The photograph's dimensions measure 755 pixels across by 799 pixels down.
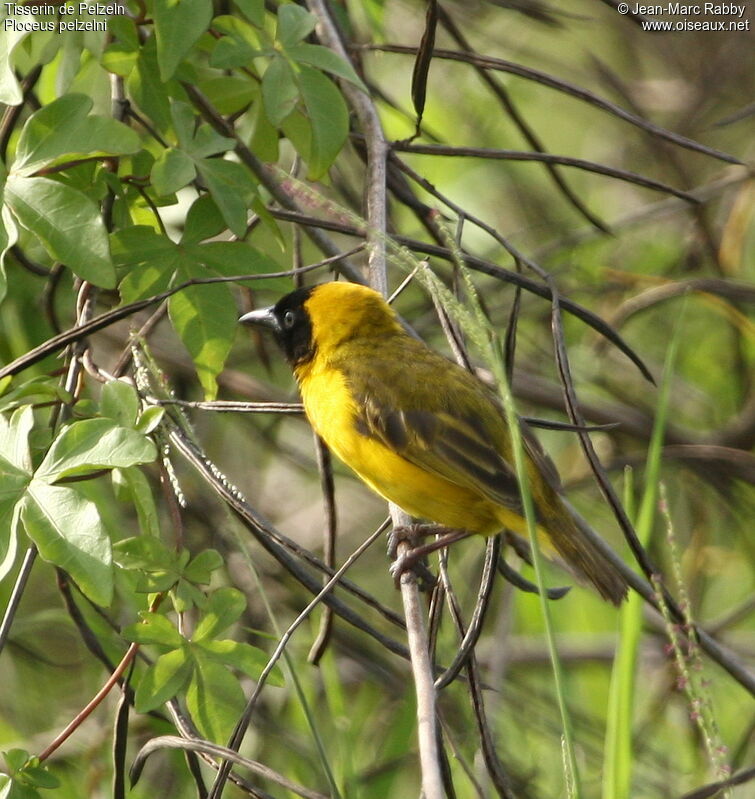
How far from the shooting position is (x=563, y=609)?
5180 millimetres

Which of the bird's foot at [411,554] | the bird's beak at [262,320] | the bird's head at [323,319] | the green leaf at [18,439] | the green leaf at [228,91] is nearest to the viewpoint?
the green leaf at [18,439]

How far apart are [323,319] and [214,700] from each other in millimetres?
1758

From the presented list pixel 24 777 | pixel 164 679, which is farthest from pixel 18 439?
pixel 24 777

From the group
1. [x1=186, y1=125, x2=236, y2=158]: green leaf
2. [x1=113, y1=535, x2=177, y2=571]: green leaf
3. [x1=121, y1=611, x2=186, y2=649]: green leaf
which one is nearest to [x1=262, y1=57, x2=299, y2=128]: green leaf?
[x1=186, y1=125, x2=236, y2=158]: green leaf

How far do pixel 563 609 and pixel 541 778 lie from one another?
3.34ft

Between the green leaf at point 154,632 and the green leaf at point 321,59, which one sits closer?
the green leaf at point 154,632

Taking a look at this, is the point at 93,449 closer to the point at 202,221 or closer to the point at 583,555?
the point at 202,221

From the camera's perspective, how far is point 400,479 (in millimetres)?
3367

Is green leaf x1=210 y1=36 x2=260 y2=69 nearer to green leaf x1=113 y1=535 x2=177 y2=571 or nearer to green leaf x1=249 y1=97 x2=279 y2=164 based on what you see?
green leaf x1=249 y1=97 x2=279 y2=164

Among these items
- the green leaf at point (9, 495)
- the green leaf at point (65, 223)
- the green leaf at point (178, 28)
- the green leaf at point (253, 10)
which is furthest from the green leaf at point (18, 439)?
the green leaf at point (253, 10)

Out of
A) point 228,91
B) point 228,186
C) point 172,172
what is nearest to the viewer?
point 172,172

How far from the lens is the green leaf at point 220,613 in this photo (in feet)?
7.29

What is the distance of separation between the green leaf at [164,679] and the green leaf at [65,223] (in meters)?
0.75

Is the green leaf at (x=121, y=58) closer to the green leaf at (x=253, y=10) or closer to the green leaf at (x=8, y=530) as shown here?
the green leaf at (x=253, y=10)
